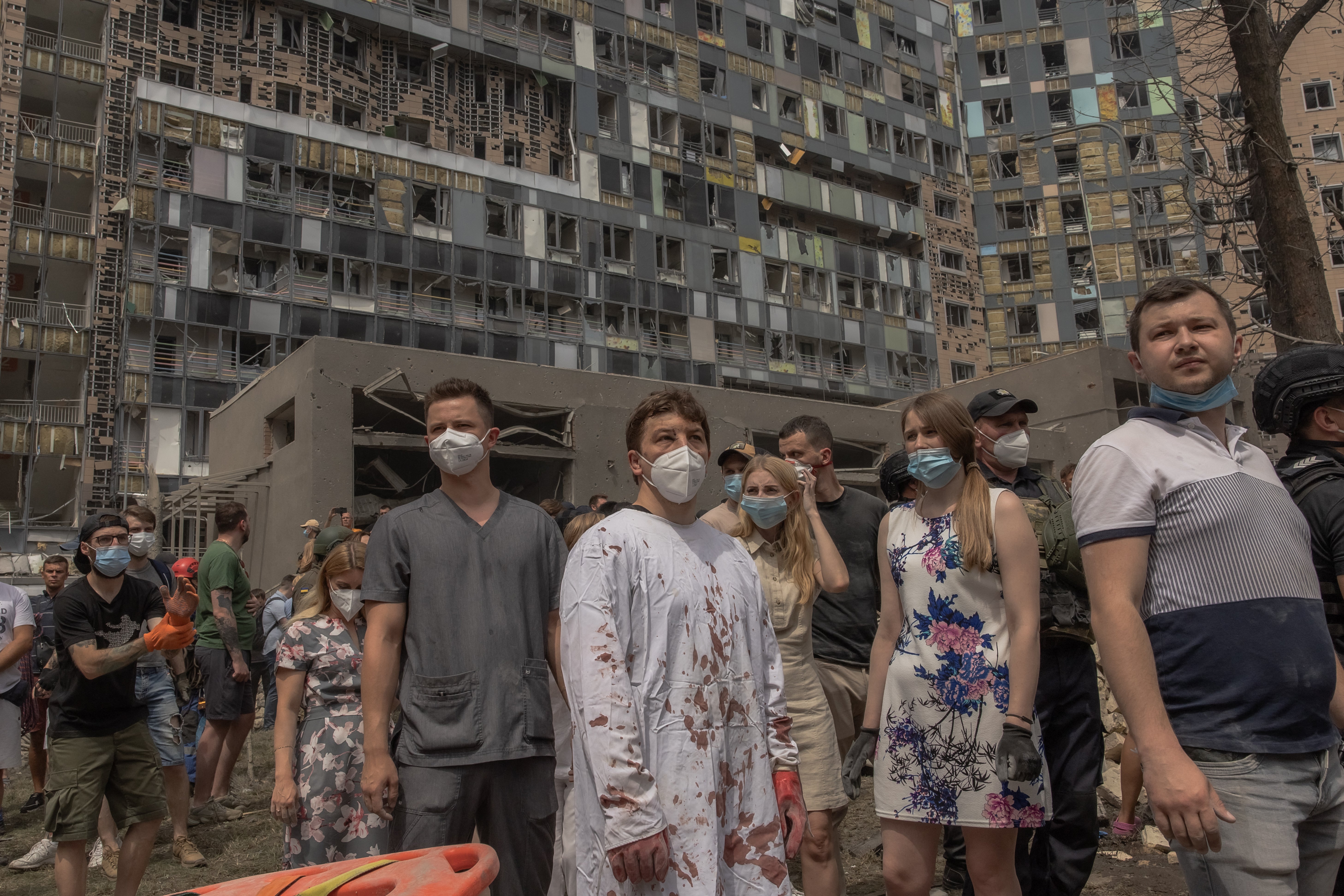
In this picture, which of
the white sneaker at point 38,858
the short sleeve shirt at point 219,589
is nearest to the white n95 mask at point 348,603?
the short sleeve shirt at point 219,589

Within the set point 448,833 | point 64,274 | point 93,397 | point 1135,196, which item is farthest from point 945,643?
point 1135,196

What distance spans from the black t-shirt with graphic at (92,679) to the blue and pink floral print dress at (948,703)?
3759mm

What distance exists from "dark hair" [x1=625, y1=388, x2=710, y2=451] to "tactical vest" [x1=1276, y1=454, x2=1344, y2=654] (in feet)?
5.55

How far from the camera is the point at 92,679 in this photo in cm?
482

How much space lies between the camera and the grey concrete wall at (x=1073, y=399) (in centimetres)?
2481

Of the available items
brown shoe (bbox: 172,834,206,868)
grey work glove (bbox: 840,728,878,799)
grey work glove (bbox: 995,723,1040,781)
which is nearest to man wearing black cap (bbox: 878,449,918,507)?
grey work glove (bbox: 840,728,878,799)

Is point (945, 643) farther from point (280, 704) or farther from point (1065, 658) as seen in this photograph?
point (280, 704)

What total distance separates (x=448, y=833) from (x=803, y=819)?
112 centimetres

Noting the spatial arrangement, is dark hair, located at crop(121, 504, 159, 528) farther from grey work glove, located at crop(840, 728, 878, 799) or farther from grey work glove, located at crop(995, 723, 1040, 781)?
grey work glove, located at crop(995, 723, 1040, 781)

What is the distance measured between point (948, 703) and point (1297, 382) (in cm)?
146

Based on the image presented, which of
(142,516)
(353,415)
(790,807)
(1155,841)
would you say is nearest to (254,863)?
(142,516)

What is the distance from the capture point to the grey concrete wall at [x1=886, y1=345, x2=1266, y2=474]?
2481 centimetres

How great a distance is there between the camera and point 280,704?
4.15m

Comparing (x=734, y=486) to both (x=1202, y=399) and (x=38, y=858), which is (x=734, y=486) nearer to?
(x=1202, y=399)
